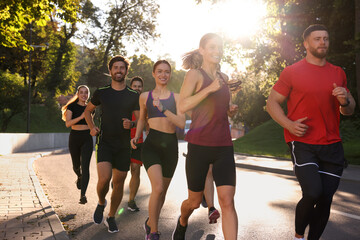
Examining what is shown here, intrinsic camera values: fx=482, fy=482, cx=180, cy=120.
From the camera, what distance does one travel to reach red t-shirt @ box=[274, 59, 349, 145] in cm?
431

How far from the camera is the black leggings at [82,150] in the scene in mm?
7633

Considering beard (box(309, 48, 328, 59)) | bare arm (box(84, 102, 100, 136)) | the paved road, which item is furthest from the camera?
bare arm (box(84, 102, 100, 136))

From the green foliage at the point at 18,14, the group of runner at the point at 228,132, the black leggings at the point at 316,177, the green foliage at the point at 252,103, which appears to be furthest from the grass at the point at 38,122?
the black leggings at the point at 316,177

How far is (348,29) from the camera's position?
62.9ft

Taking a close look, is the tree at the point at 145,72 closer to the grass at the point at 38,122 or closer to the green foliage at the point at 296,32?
the grass at the point at 38,122

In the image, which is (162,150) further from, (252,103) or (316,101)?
(252,103)

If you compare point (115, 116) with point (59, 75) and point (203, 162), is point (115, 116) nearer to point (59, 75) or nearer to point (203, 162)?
point (203, 162)

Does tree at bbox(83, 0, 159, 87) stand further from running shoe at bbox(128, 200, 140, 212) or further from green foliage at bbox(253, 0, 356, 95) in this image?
running shoe at bbox(128, 200, 140, 212)

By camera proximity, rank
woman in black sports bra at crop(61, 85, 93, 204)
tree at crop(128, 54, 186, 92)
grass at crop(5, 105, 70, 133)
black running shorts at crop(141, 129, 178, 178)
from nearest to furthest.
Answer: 1. black running shorts at crop(141, 129, 178, 178)
2. woman in black sports bra at crop(61, 85, 93, 204)
3. tree at crop(128, 54, 186, 92)
4. grass at crop(5, 105, 70, 133)

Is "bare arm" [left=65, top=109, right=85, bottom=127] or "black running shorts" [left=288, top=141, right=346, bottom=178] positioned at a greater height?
"bare arm" [left=65, top=109, right=85, bottom=127]

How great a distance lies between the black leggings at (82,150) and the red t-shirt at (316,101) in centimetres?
407

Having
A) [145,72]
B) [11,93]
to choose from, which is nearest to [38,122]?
[11,93]

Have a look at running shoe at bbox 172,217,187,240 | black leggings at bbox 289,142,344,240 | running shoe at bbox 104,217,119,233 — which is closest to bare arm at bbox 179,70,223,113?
black leggings at bbox 289,142,344,240

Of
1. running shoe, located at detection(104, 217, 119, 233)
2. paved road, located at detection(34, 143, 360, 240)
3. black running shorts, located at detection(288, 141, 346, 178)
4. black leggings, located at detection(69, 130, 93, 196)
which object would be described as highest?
black running shorts, located at detection(288, 141, 346, 178)
